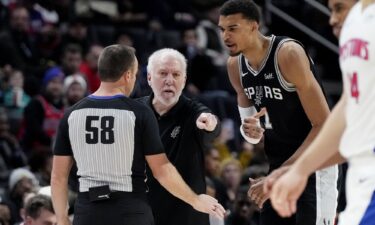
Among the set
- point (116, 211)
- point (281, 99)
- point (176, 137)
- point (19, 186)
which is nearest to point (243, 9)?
point (281, 99)

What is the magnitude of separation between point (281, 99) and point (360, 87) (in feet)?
7.44

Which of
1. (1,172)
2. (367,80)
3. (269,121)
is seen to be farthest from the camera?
(1,172)

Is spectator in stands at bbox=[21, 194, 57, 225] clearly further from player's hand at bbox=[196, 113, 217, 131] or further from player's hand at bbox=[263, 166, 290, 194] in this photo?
player's hand at bbox=[263, 166, 290, 194]

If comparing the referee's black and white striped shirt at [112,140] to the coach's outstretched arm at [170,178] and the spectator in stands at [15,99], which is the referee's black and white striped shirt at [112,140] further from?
the spectator in stands at [15,99]

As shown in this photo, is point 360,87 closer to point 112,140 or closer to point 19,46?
point 112,140

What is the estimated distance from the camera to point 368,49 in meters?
4.30

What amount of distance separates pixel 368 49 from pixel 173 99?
2963 mm

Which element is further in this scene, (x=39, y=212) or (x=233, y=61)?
(x=39, y=212)

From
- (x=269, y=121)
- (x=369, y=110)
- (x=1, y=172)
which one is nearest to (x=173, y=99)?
(x=269, y=121)

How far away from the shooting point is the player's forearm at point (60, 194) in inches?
246

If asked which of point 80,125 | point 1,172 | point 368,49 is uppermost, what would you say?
point 368,49

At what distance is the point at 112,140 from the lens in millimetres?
6020

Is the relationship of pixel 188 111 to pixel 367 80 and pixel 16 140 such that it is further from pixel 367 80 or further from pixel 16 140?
pixel 16 140

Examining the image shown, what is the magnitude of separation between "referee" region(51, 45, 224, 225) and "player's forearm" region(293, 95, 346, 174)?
194cm
